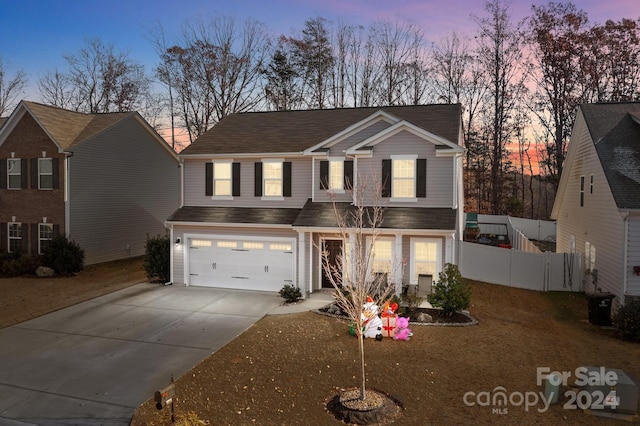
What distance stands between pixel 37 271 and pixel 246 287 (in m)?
11.0

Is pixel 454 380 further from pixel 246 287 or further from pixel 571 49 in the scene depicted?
pixel 571 49

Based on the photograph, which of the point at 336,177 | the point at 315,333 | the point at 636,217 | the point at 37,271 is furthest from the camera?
the point at 37,271

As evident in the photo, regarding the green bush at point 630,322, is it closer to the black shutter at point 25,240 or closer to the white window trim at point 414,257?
the white window trim at point 414,257

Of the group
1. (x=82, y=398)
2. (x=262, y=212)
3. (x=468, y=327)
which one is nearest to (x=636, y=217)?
(x=468, y=327)

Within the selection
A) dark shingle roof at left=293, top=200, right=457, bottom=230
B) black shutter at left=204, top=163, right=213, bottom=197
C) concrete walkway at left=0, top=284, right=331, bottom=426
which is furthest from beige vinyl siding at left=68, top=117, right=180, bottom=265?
dark shingle roof at left=293, top=200, right=457, bottom=230

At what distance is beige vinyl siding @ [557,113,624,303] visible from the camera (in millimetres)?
14477

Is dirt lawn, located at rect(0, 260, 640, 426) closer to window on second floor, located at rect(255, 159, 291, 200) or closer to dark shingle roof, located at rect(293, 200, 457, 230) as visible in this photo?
dark shingle roof, located at rect(293, 200, 457, 230)

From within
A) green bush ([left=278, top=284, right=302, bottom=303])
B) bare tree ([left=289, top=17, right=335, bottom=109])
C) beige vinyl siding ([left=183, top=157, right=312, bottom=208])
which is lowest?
green bush ([left=278, top=284, right=302, bottom=303])

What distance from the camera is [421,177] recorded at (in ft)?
53.9

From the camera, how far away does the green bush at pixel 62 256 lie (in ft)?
69.7

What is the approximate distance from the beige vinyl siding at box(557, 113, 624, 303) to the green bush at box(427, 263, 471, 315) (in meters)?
5.07

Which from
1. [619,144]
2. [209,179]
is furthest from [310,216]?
[619,144]

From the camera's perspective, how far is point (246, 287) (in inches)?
714

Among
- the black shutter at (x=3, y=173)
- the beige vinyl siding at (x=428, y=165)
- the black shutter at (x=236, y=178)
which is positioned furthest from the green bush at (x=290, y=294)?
the black shutter at (x=3, y=173)
